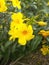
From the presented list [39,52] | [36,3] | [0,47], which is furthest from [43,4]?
[0,47]

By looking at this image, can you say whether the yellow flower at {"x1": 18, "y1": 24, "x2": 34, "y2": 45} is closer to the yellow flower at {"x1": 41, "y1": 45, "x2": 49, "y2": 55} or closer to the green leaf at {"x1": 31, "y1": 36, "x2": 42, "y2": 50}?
the green leaf at {"x1": 31, "y1": 36, "x2": 42, "y2": 50}

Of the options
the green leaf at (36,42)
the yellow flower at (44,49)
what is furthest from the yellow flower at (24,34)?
the yellow flower at (44,49)

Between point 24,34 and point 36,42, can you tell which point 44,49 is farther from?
point 24,34

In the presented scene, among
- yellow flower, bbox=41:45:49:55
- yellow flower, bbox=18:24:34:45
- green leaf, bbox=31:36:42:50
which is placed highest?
yellow flower, bbox=18:24:34:45

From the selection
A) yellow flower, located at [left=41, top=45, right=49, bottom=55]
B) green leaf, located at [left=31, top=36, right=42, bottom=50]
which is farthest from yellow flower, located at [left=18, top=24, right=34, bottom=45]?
yellow flower, located at [left=41, top=45, right=49, bottom=55]

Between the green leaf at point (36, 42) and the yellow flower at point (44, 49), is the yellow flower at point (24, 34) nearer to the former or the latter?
the green leaf at point (36, 42)

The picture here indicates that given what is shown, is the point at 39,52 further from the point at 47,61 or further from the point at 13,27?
the point at 13,27

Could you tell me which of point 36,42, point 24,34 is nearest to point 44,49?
point 36,42

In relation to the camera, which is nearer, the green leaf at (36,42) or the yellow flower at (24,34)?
the yellow flower at (24,34)

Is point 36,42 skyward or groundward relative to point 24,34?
groundward
